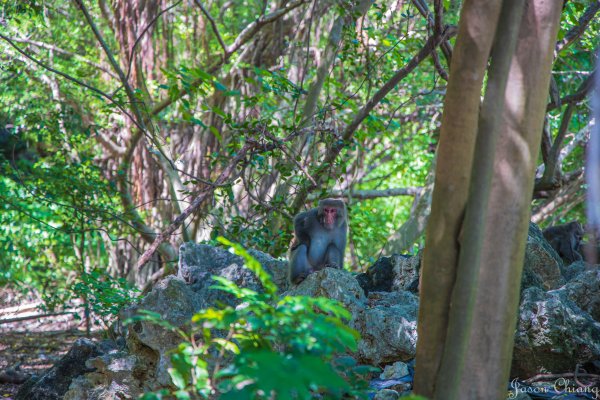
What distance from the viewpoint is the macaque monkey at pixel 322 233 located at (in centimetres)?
699

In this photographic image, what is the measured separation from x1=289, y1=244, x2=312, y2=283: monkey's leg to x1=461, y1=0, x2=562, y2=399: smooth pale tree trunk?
3.41 metres

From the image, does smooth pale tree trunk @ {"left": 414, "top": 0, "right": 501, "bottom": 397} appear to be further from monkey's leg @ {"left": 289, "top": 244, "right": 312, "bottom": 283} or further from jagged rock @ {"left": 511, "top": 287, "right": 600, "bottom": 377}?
monkey's leg @ {"left": 289, "top": 244, "right": 312, "bottom": 283}

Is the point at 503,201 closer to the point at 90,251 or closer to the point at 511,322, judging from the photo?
the point at 511,322

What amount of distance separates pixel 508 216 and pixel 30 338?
865cm

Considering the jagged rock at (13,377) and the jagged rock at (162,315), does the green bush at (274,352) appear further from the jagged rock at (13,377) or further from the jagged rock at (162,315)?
the jagged rock at (13,377)

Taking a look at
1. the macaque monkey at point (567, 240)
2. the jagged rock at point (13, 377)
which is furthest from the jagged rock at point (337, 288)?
the macaque monkey at point (567, 240)

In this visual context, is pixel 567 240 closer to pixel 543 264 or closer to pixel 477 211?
pixel 543 264

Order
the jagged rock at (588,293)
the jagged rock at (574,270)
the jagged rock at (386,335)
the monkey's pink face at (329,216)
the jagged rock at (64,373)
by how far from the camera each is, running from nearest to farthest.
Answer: the jagged rock at (386,335), the jagged rock at (588,293), the jagged rock at (64,373), the jagged rock at (574,270), the monkey's pink face at (329,216)

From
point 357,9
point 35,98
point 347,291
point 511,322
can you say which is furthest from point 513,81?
point 35,98

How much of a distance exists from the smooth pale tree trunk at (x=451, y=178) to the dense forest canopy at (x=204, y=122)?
3.30 metres

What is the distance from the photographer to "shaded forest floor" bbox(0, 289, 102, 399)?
8.40 m

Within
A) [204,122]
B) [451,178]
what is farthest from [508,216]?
[204,122]

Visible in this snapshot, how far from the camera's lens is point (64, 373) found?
16.7 ft

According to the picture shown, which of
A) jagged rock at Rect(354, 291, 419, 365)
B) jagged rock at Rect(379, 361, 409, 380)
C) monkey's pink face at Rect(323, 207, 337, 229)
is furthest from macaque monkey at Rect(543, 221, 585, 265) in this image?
jagged rock at Rect(379, 361, 409, 380)
